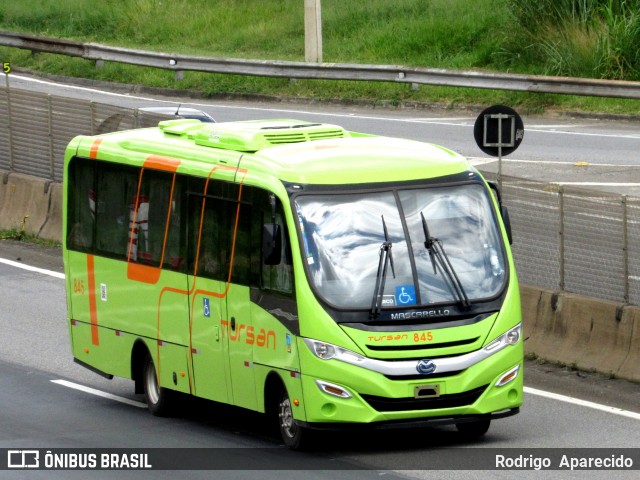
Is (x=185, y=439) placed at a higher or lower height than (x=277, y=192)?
lower

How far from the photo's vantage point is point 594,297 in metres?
16.0

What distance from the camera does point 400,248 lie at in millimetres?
12641

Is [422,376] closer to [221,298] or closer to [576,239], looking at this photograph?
[221,298]

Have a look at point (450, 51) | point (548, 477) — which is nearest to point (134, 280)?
point (548, 477)

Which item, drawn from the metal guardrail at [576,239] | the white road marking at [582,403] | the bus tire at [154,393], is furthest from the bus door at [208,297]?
the metal guardrail at [576,239]

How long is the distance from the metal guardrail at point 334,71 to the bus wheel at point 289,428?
19.1 meters

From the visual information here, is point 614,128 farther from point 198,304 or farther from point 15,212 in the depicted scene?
point 198,304

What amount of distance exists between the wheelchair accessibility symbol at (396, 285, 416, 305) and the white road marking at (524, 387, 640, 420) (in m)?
2.64

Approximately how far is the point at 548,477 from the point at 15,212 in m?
15.9

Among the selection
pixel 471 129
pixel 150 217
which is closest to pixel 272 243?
pixel 150 217

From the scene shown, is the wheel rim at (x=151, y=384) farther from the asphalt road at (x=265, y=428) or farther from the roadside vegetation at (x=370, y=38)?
the roadside vegetation at (x=370, y=38)

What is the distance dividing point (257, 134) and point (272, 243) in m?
1.60

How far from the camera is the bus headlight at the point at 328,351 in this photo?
12.2 metres

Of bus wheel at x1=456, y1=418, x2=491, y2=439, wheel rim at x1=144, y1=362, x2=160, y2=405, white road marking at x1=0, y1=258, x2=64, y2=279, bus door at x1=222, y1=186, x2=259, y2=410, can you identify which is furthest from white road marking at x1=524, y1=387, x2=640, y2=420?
white road marking at x1=0, y1=258, x2=64, y2=279
